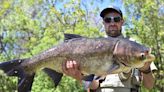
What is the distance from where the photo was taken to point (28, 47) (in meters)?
22.8

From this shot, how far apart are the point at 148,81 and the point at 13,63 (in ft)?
5.57

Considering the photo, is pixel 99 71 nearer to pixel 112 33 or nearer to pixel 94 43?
pixel 94 43

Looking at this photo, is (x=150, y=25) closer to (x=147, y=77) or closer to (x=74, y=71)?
(x=147, y=77)

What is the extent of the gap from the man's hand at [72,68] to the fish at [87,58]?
45mm

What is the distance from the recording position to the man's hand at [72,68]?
16.2 ft

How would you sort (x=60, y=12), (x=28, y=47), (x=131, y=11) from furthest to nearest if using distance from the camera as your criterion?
(x=28, y=47), (x=60, y=12), (x=131, y=11)

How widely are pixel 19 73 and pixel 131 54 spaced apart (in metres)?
1.48

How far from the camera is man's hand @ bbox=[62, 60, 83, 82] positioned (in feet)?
16.2

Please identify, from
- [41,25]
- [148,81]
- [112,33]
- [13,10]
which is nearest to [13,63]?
[112,33]

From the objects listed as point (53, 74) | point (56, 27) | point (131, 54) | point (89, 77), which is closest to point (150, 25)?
point (56, 27)

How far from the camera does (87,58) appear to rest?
4781 mm

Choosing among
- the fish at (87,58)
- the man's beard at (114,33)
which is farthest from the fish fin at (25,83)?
the man's beard at (114,33)

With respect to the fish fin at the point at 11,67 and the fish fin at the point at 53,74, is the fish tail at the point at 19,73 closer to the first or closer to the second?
the fish fin at the point at 11,67

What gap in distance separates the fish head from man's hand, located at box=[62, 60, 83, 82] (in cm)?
57
